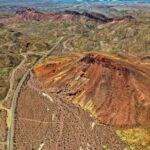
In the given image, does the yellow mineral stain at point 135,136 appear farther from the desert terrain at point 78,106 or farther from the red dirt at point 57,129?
the red dirt at point 57,129

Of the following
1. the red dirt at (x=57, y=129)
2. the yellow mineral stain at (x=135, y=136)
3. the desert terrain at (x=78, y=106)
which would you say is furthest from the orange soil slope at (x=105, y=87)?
the red dirt at (x=57, y=129)

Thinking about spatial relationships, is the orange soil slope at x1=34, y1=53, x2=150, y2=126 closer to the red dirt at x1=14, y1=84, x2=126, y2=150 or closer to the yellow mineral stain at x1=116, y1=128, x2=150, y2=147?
the yellow mineral stain at x1=116, y1=128, x2=150, y2=147

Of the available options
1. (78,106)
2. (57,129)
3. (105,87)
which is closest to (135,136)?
(57,129)

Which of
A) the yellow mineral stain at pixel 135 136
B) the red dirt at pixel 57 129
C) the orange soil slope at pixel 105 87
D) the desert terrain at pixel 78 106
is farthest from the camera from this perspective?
the orange soil slope at pixel 105 87

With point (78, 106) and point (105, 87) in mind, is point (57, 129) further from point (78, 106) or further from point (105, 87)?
point (105, 87)

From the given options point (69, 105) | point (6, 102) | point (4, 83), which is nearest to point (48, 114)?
point (69, 105)

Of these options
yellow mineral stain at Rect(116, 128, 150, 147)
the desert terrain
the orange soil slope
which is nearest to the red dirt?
the desert terrain

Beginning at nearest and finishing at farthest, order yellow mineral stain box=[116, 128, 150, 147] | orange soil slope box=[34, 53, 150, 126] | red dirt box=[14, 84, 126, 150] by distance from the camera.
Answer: red dirt box=[14, 84, 126, 150] → yellow mineral stain box=[116, 128, 150, 147] → orange soil slope box=[34, 53, 150, 126]

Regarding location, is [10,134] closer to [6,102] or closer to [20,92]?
[6,102]

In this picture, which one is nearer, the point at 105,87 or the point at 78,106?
the point at 78,106
